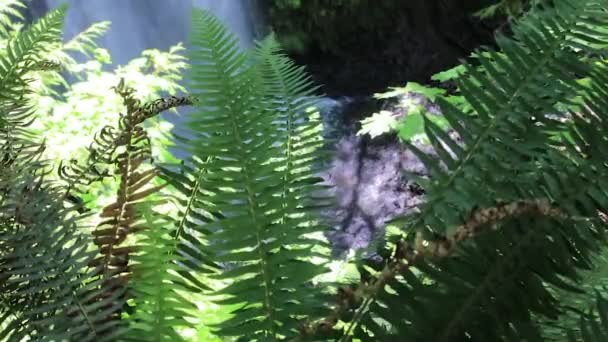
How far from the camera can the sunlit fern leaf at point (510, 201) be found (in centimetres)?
38

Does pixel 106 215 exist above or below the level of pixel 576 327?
above

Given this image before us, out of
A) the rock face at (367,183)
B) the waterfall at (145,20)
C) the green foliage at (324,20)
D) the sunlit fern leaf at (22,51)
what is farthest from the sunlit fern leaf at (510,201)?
the green foliage at (324,20)

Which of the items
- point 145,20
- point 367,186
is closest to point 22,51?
point 367,186

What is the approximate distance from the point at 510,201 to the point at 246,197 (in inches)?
8.6

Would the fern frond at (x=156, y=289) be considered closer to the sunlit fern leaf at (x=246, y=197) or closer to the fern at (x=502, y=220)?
the sunlit fern leaf at (x=246, y=197)

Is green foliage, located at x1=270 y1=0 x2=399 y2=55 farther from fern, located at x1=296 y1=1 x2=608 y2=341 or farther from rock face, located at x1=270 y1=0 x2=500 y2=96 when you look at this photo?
fern, located at x1=296 y1=1 x2=608 y2=341

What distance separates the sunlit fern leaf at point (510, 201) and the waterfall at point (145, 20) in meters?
4.68

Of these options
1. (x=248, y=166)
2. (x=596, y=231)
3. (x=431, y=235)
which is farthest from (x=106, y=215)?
(x=596, y=231)

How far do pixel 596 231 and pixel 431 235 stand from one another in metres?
0.13

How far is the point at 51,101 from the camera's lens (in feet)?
6.91

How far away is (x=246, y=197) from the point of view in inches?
18.9

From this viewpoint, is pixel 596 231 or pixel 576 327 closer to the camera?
pixel 596 231

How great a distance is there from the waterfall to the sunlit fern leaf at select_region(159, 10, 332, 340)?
4534 mm

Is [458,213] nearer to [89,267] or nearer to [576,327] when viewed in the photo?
[576,327]
